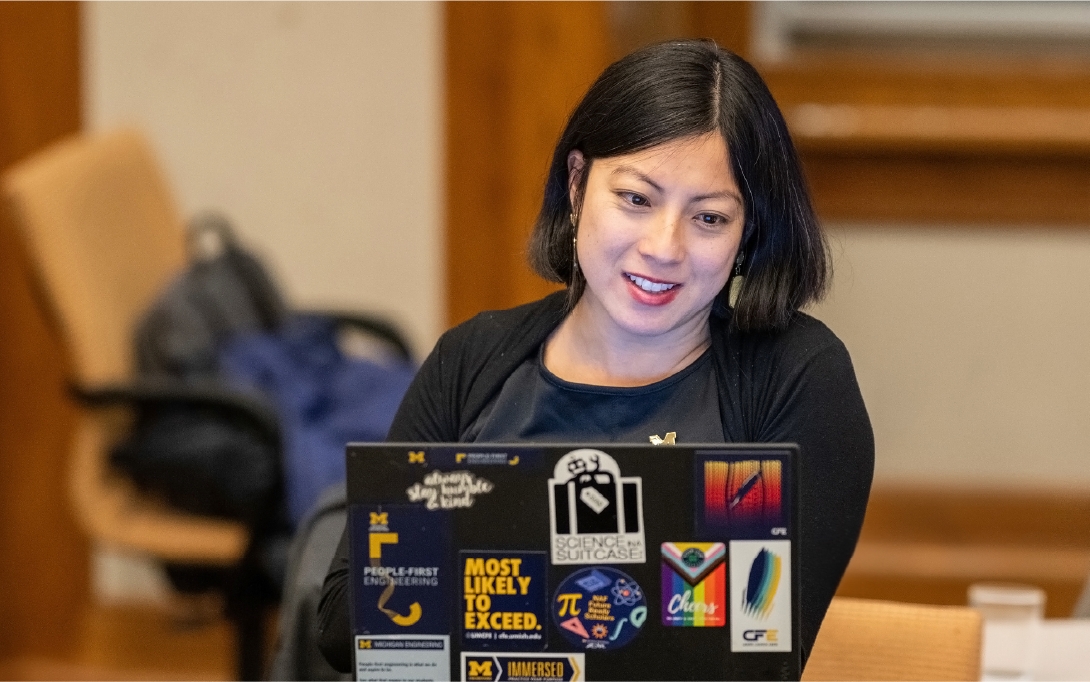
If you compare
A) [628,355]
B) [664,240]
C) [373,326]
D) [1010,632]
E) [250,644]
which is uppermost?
[664,240]

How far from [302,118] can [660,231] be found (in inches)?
68.9

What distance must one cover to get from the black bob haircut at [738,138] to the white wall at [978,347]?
1616mm

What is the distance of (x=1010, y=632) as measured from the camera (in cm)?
140

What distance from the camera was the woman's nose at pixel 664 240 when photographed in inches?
41.1

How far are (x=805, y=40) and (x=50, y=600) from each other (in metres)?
1.96

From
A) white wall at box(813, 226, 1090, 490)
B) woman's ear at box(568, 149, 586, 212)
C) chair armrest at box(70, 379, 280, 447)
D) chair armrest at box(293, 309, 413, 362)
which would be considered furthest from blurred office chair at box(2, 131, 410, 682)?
white wall at box(813, 226, 1090, 490)

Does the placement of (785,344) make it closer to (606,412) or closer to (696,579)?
(606,412)

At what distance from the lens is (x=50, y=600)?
8.70 ft

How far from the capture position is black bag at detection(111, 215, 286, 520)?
204cm

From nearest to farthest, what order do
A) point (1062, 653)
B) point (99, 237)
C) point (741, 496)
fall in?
point (741, 496) → point (1062, 653) → point (99, 237)

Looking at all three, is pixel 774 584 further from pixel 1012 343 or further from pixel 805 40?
pixel 805 40

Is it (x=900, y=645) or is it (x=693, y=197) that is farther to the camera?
(x=900, y=645)

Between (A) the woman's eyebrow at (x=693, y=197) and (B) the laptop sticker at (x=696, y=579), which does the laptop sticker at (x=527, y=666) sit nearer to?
(B) the laptop sticker at (x=696, y=579)

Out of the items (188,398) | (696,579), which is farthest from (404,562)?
(188,398)
